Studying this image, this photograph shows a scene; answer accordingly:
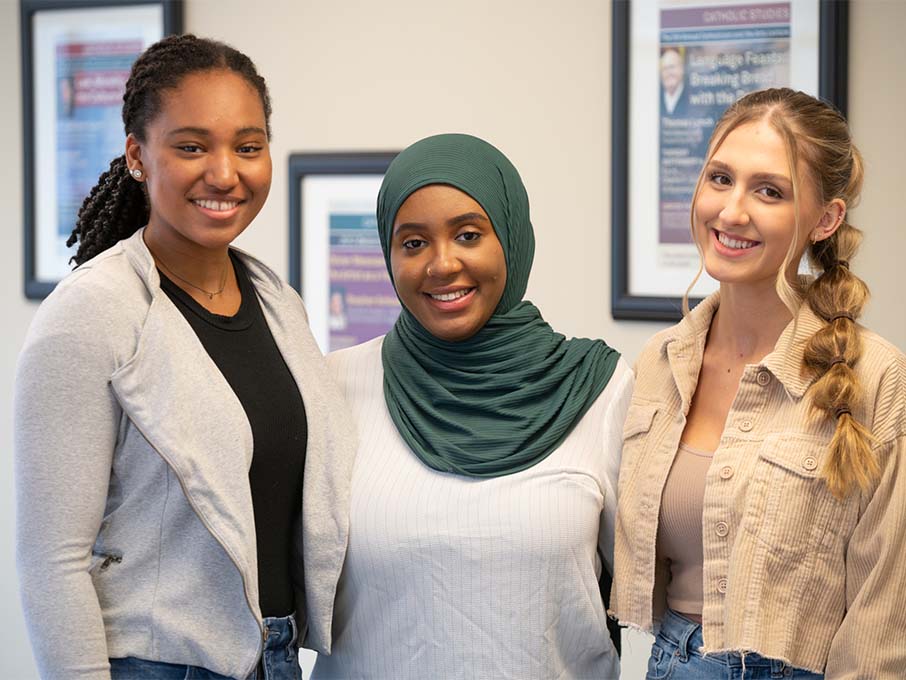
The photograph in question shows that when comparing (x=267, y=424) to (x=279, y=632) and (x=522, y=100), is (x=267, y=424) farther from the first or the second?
(x=522, y=100)

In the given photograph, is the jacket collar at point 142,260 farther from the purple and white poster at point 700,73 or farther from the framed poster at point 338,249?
the purple and white poster at point 700,73

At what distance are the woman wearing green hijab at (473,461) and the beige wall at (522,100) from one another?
26.1 inches

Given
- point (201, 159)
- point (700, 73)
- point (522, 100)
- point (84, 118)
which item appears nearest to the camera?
point (201, 159)

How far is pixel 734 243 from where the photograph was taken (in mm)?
1540

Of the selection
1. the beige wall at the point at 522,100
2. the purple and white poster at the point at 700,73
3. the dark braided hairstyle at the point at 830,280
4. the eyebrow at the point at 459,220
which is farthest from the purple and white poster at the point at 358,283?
the dark braided hairstyle at the point at 830,280

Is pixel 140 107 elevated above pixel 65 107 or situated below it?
below

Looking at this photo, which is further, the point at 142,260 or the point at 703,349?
the point at 703,349

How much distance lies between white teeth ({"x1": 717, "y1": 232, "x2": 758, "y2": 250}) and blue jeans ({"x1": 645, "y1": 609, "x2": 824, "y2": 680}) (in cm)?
54

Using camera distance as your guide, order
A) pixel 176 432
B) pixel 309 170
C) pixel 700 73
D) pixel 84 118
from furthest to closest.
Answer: pixel 84 118 → pixel 309 170 → pixel 700 73 → pixel 176 432

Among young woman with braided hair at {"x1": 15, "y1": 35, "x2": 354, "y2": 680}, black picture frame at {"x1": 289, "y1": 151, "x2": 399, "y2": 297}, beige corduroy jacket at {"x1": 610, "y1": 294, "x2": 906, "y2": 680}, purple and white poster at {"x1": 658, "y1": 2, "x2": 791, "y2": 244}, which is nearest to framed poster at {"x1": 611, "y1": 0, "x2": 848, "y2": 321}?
purple and white poster at {"x1": 658, "y1": 2, "x2": 791, "y2": 244}

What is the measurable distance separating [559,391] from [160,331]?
624 mm

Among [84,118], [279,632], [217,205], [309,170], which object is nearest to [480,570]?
[279,632]

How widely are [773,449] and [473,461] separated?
44cm

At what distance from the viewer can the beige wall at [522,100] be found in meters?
2.20
